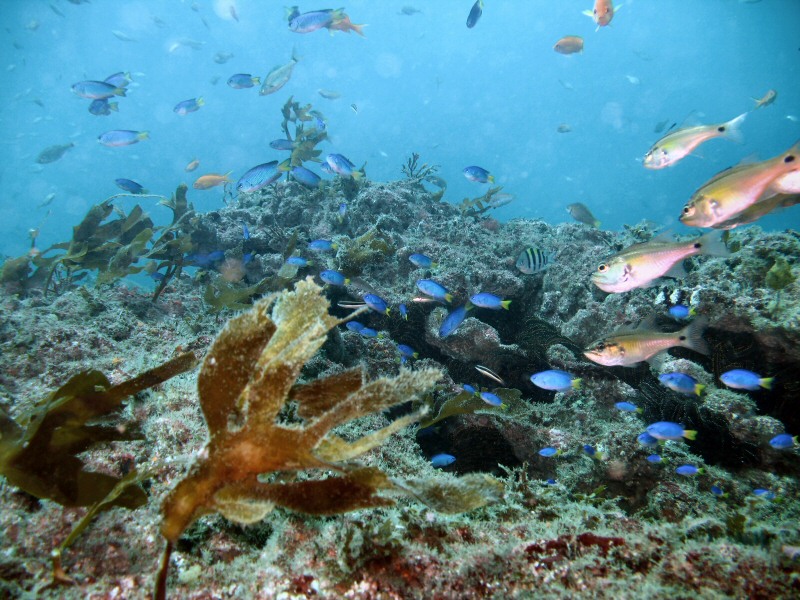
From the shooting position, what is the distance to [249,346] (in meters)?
1.33

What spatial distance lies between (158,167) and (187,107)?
116087 mm

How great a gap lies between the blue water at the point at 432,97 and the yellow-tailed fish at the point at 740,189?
73.8 meters

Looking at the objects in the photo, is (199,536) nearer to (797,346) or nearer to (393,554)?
(393,554)

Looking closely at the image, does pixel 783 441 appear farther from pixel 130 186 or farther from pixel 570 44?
pixel 130 186

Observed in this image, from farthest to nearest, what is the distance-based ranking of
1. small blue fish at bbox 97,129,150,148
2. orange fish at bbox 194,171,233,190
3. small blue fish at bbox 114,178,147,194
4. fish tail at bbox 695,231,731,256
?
orange fish at bbox 194,171,233,190 → small blue fish at bbox 97,129,150,148 → small blue fish at bbox 114,178,147,194 → fish tail at bbox 695,231,731,256

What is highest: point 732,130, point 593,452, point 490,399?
point 732,130

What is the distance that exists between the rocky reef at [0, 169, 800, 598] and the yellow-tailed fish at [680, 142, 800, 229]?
2.04 metres

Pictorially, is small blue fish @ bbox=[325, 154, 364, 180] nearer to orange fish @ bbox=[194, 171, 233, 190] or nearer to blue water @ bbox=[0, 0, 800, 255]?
orange fish @ bbox=[194, 171, 233, 190]

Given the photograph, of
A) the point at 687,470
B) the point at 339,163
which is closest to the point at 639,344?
the point at 687,470

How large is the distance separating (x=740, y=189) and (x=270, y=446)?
360 centimetres

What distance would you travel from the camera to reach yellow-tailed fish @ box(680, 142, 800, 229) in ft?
8.30

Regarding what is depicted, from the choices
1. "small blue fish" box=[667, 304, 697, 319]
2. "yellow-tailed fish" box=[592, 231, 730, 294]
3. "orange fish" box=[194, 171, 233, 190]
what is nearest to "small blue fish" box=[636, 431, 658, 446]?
"yellow-tailed fish" box=[592, 231, 730, 294]

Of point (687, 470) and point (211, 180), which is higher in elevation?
point (211, 180)

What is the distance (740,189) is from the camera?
2.68 meters
